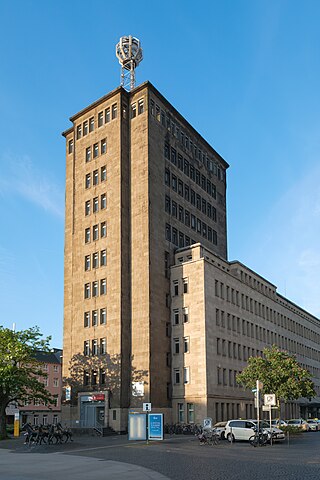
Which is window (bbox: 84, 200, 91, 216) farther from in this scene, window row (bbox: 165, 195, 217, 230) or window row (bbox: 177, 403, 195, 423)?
window row (bbox: 177, 403, 195, 423)

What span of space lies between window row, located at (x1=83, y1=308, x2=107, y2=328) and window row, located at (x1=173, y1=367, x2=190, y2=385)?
33.5 feet

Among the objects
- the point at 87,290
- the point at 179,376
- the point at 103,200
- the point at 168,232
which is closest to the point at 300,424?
the point at 179,376

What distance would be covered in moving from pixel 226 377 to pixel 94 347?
1632cm

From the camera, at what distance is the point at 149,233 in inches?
2662

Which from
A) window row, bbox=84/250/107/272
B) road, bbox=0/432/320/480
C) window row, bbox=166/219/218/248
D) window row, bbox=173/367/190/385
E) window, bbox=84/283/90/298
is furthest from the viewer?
window row, bbox=166/219/218/248

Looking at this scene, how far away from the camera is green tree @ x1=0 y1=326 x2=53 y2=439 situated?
53.4 metres

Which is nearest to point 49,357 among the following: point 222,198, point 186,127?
point 222,198

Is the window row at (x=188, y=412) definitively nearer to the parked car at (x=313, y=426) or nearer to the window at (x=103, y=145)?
the parked car at (x=313, y=426)

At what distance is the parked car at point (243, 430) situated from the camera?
1708 inches

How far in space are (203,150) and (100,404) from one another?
41.6 m

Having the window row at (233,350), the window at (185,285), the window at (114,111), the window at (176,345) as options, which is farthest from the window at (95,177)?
the window row at (233,350)

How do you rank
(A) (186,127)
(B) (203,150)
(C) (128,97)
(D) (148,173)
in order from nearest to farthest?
(D) (148,173) < (C) (128,97) < (A) (186,127) < (B) (203,150)

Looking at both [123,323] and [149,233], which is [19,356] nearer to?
[123,323]

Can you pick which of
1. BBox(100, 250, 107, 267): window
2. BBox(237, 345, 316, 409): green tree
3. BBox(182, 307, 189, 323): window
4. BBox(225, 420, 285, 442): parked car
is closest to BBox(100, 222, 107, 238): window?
BBox(100, 250, 107, 267): window
